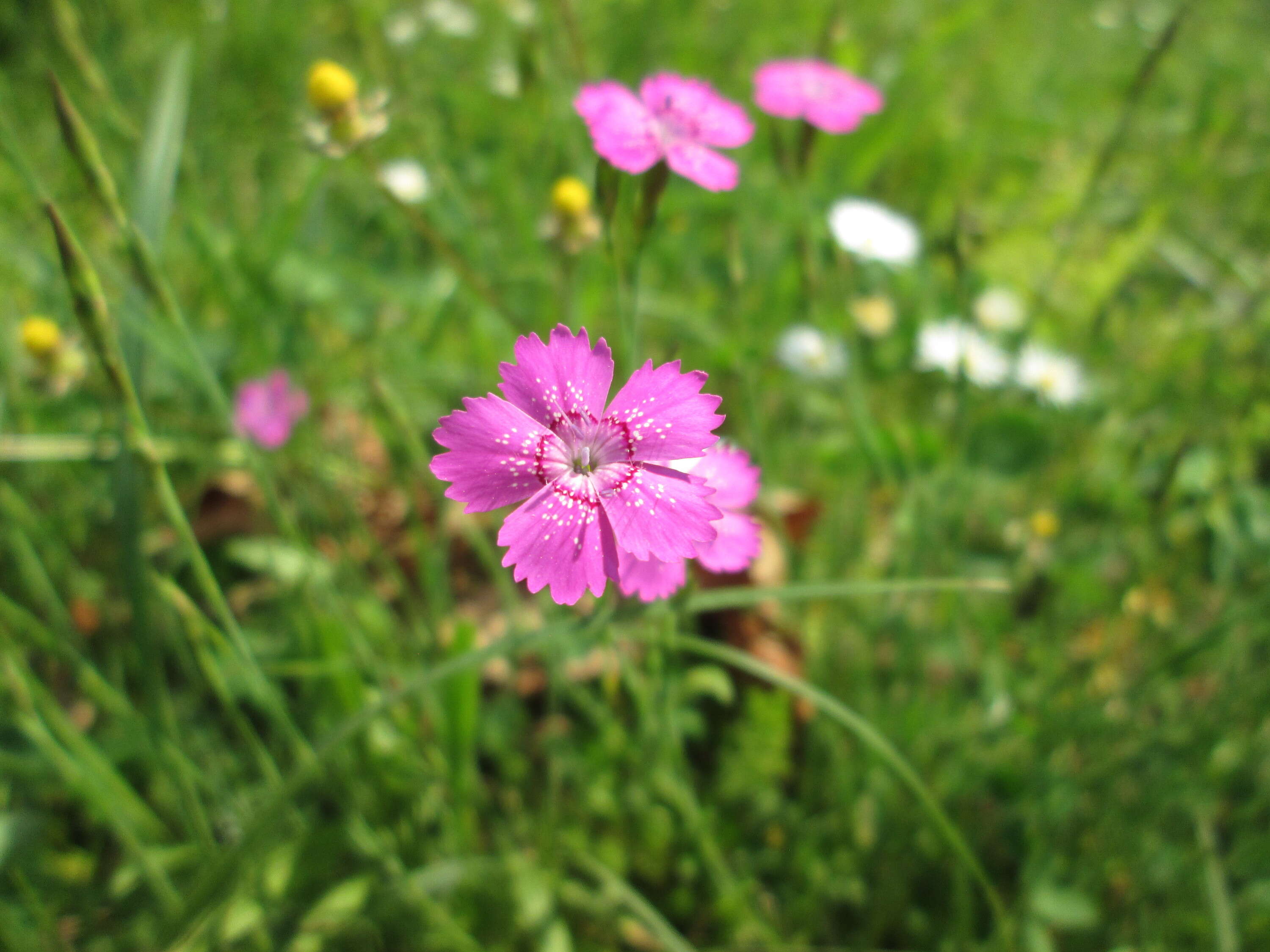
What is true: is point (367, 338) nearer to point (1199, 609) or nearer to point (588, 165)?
point (588, 165)

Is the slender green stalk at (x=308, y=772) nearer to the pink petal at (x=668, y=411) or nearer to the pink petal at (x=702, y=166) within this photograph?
the pink petal at (x=668, y=411)

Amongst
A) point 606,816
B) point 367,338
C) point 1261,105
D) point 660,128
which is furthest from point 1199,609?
point 1261,105

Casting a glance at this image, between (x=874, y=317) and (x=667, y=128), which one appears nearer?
(x=667, y=128)

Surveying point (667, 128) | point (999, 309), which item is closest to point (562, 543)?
point (667, 128)

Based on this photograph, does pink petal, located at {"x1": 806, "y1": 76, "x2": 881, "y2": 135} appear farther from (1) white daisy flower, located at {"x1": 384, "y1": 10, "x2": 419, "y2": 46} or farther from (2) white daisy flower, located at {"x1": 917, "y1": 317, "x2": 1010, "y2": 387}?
(1) white daisy flower, located at {"x1": 384, "y1": 10, "x2": 419, "y2": 46}

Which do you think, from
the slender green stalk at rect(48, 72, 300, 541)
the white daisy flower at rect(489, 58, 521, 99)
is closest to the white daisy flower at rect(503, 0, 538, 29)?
the white daisy flower at rect(489, 58, 521, 99)

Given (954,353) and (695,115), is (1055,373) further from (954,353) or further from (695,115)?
(695,115)
